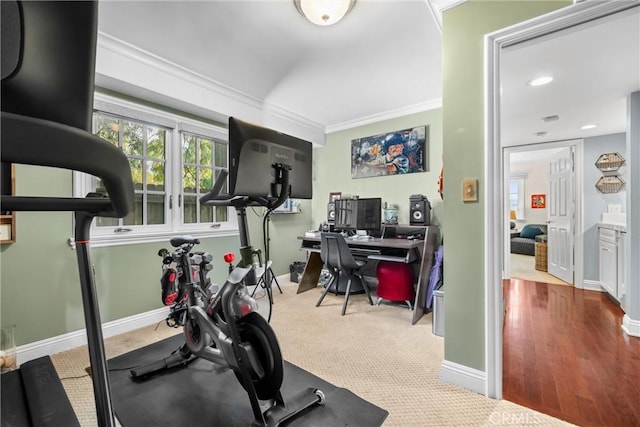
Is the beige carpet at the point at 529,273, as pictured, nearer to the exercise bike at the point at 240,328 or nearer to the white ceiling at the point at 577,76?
the white ceiling at the point at 577,76

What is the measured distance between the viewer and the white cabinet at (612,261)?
10.0 ft

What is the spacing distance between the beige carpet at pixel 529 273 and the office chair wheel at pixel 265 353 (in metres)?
4.53

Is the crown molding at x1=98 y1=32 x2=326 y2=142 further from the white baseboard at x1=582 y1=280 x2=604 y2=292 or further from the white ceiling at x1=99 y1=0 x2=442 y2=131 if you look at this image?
the white baseboard at x1=582 y1=280 x2=604 y2=292

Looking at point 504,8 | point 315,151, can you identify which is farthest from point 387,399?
point 315,151

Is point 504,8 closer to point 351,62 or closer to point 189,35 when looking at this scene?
point 351,62

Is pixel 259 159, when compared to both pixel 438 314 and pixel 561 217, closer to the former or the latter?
pixel 438 314

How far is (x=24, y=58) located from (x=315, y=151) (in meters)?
4.33

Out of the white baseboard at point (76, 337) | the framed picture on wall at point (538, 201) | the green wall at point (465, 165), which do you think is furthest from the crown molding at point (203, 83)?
the framed picture on wall at point (538, 201)

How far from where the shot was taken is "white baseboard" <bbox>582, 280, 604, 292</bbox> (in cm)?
373

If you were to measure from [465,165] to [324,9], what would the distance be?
50.8 inches

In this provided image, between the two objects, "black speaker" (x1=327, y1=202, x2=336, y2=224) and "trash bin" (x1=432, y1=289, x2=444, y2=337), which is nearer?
"trash bin" (x1=432, y1=289, x2=444, y2=337)

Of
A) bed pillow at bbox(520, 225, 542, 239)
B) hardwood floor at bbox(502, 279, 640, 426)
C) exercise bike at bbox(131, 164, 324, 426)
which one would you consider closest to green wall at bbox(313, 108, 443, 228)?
hardwood floor at bbox(502, 279, 640, 426)

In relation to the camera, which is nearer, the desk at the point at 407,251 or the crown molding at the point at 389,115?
the desk at the point at 407,251

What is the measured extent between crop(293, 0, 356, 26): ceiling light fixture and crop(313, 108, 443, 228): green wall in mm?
2026
